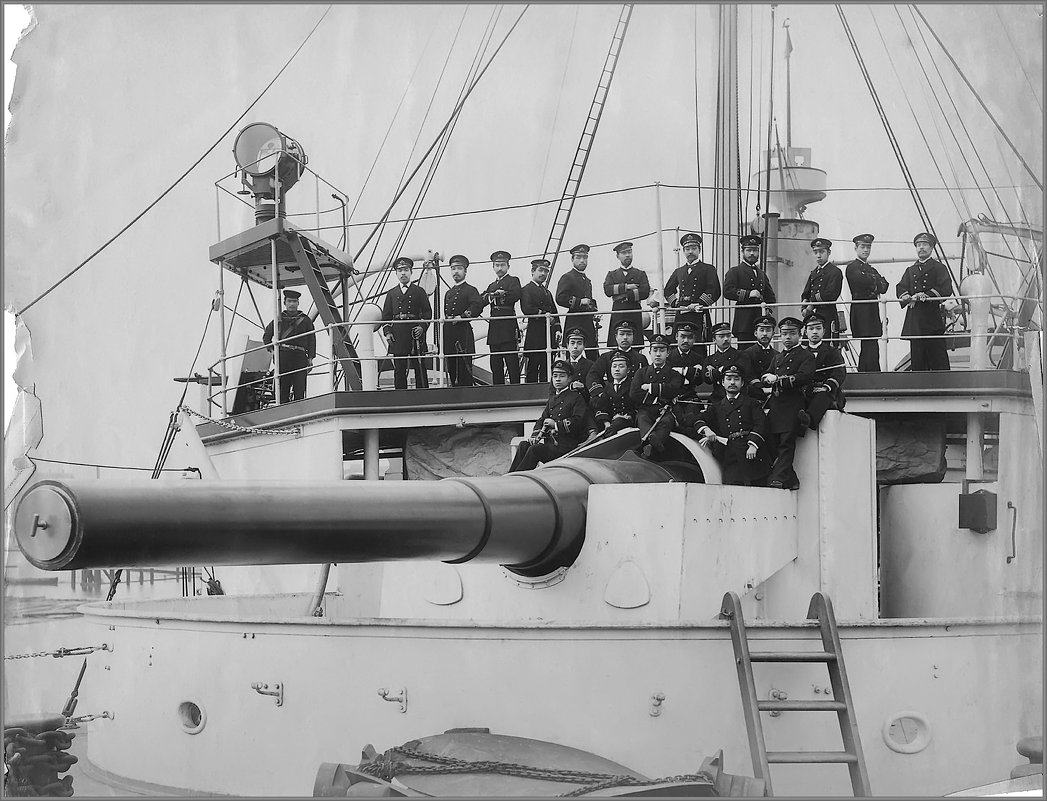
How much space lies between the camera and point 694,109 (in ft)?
14.6

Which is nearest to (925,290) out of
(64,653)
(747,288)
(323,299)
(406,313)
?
(747,288)

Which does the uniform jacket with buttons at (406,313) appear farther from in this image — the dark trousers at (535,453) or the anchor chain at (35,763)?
the anchor chain at (35,763)

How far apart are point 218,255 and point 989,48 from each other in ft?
9.19

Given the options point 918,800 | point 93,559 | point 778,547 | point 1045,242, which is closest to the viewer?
point 93,559

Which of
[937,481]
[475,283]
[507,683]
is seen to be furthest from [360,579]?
[937,481]

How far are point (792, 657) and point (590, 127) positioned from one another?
6.69 ft

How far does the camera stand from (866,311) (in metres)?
6.71

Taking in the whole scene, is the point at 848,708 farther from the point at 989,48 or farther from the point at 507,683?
the point at 989,48

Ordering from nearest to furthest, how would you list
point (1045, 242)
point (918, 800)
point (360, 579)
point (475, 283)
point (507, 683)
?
1. point (918, 800)
2. point (1045, 242)
3. point (507, 683)
4. point (475, 283)
5. point (360, 579)

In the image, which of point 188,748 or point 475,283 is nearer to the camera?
point 188,748

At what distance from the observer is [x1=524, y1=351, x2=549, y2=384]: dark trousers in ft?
22.5

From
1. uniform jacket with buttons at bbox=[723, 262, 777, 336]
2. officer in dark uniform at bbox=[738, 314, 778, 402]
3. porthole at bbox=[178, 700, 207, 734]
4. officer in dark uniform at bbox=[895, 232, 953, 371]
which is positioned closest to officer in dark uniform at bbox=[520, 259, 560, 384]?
uniform jacket with buttons at bbox=[723, 262, 777, 336]

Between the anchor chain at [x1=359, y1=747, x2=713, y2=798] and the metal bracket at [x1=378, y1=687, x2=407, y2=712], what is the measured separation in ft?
2.69

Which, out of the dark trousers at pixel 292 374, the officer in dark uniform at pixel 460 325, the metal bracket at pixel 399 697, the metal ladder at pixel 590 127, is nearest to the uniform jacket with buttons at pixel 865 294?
the officer in dark uniform at pixel 460 325
